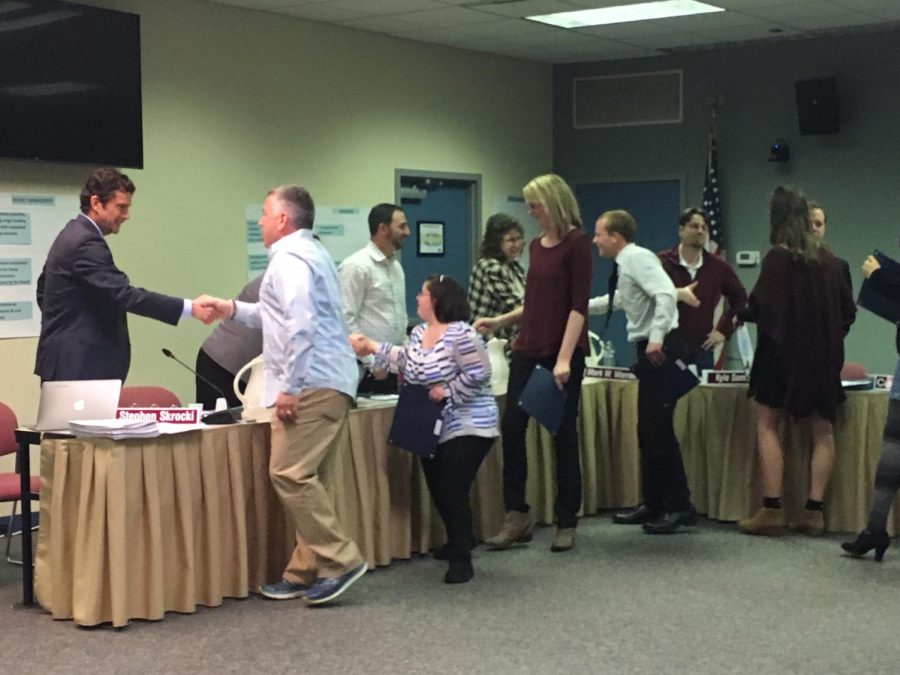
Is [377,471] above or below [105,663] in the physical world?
above

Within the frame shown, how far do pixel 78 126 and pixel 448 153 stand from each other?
118 inches

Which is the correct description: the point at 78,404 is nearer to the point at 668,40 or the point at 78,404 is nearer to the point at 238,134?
the point at 238,134

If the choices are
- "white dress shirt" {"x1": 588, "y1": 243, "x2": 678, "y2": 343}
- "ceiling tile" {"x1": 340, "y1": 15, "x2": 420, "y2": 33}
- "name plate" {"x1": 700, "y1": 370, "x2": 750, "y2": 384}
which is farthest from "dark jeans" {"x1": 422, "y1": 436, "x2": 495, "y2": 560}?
"ceiling tile" {"x1": 340, "y1": 15, "x2": 420, "y2": 33}

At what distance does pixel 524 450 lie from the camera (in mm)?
5516

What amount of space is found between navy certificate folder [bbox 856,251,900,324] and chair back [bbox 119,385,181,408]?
2.93 meters

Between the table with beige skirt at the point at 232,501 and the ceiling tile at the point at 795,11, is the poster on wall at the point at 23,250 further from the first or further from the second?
the ceiling tile at the point at 795,11

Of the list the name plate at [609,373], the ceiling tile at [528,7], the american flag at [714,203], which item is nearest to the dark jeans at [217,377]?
the name plate at [609,373]

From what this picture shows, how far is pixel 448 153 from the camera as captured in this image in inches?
344

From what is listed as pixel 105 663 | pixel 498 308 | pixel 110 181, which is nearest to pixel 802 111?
pixel 498 308

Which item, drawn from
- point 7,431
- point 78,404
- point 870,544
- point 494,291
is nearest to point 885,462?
point 870,544

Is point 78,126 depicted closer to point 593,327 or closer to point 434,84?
point 434,84

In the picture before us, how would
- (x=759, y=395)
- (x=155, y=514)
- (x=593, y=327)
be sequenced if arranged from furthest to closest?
(x=593, y=327)
(x=759, y=395)
(x=155, y=514)

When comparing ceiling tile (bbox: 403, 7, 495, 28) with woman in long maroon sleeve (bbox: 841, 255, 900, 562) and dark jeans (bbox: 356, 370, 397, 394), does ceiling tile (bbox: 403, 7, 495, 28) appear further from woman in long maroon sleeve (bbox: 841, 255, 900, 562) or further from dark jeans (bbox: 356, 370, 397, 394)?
woman in long maroon sleeve (bbox: 841, 255, 900, 562)

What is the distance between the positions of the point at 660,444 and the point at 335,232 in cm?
290
